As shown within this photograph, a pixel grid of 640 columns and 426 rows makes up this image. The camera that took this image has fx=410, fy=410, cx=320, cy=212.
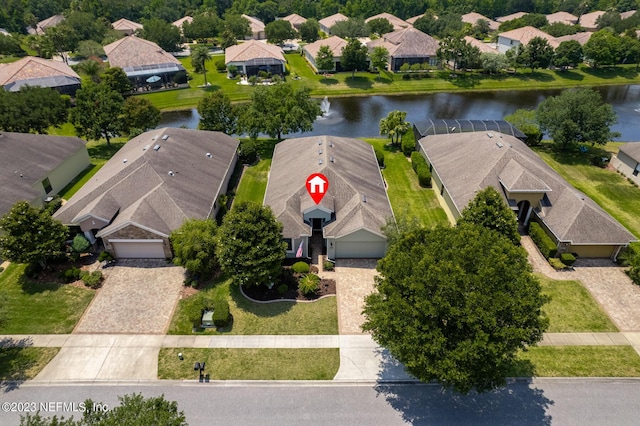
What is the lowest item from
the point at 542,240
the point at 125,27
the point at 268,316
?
the point at 268,316

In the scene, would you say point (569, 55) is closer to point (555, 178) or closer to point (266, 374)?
point (555, 178)

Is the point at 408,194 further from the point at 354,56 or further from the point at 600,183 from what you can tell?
the point at 354,56

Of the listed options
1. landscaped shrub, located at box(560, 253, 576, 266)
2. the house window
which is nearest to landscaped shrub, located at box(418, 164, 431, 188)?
landscaped shrub, located at box(560, 253, 576, 266)

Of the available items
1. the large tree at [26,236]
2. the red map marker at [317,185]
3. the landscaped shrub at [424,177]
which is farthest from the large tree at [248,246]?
the landscaped shrub at [424,177]

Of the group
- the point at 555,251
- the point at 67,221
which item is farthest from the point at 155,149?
the point at 555,251

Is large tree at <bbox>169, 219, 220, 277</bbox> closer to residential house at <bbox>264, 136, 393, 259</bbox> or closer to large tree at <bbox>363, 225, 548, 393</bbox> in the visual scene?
residential house at <bbox>264, 136, 393, 259</bbox>

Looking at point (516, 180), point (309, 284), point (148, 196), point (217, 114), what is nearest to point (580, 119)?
point (516, 180)

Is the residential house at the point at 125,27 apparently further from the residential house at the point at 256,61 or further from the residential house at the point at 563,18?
the residential house at the point at 563,18

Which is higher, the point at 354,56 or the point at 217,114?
the point at 354,56
